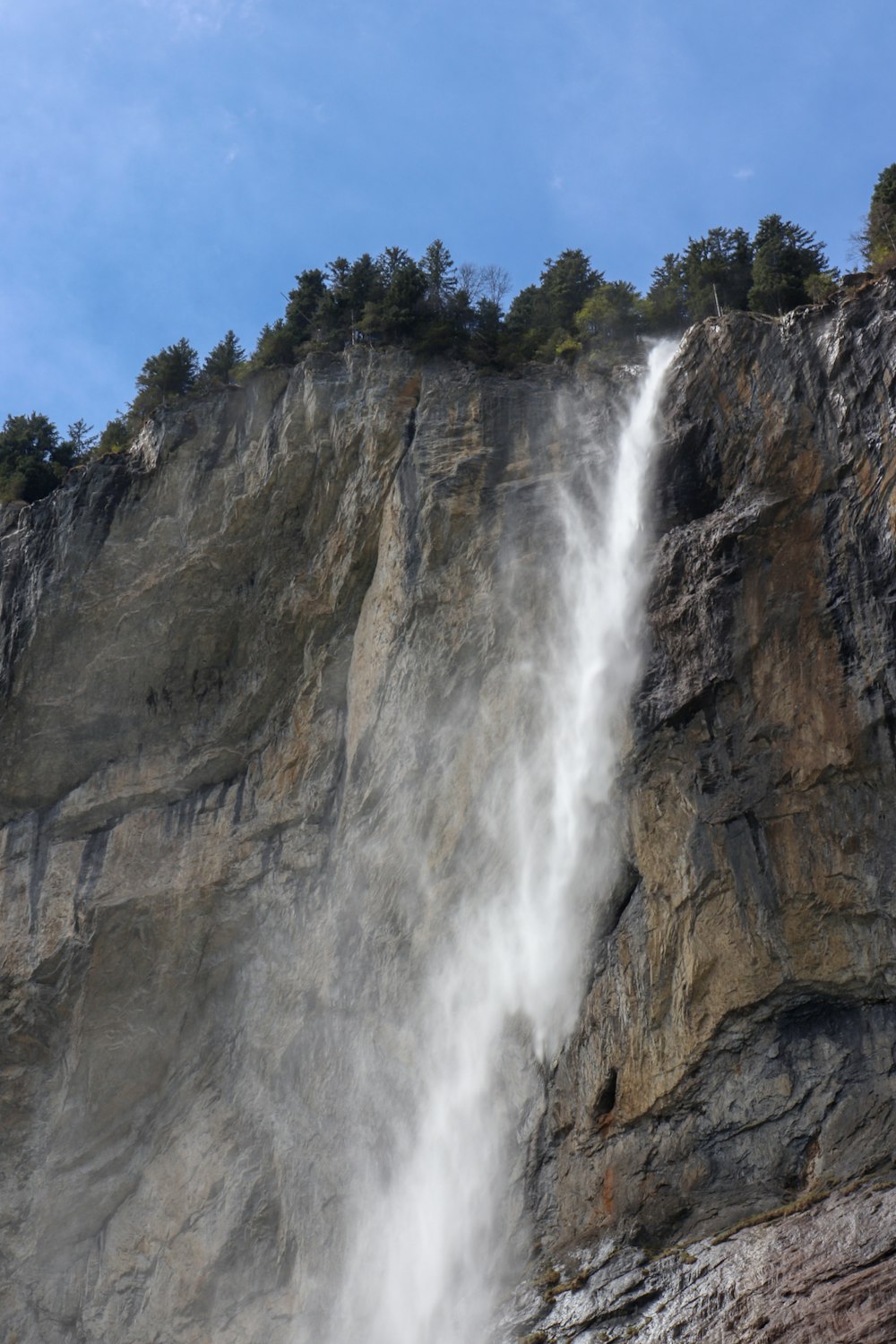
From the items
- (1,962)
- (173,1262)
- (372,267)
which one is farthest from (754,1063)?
(372,267)

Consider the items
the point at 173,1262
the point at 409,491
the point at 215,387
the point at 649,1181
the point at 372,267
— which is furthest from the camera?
the point at 372,267

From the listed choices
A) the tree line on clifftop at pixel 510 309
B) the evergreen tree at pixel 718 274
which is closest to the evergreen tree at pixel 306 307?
the tree line on clifftop at pixel 510 309

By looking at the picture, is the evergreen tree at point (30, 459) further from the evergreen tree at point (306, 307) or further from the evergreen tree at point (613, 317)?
the evergreen tree at point (613, 317)

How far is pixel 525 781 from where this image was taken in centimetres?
1895

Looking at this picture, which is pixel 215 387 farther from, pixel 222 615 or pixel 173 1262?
pixel 173 1262

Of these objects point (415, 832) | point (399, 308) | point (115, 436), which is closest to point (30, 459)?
point (115, 436)

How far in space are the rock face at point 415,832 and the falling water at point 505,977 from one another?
0.57 metres

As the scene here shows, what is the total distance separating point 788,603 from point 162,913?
1221 centimetres

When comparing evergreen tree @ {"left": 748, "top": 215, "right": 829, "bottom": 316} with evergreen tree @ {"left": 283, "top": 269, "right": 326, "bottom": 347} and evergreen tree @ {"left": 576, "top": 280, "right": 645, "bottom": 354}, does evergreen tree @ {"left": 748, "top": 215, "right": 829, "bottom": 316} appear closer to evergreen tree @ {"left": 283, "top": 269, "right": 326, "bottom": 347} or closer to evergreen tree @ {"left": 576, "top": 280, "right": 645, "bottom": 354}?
evergreen tree @ {"left": 576, "top": 280, "right": 645, "bottom": 354}

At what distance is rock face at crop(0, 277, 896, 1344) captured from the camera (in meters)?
14.6

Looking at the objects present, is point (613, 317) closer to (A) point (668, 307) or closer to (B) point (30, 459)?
(A) point (668, 307)

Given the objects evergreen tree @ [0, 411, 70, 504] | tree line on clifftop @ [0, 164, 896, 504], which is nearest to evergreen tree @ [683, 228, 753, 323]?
tree line on clifftop @ [0, 164, 896, 504]

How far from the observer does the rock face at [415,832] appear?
47.8 feet

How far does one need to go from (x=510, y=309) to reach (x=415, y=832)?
44.8 ft
